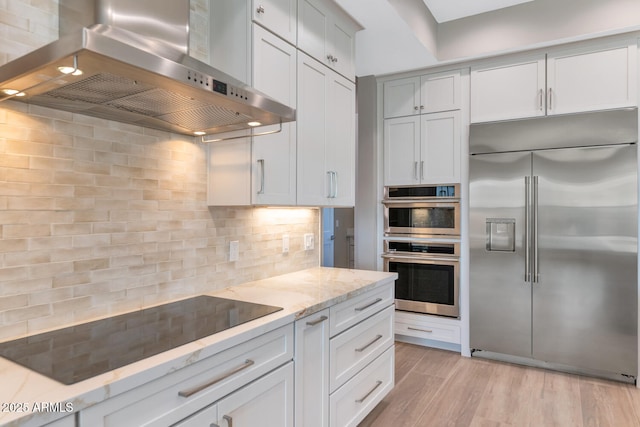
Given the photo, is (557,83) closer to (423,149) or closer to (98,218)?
(423,149)

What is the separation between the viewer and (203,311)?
67.0 inches

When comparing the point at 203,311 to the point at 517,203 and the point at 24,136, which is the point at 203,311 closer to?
the point at 24,136

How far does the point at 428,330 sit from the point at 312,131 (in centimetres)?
234

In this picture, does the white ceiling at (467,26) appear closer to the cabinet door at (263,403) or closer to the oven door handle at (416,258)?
the oven door handle at (416,258)

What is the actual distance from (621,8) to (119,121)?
3.40m

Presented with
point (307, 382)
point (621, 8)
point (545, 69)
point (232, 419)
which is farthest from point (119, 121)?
point (621, 8)

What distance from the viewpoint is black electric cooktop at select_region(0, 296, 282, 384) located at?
3.61 ft

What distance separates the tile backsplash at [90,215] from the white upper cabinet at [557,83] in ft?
8.24

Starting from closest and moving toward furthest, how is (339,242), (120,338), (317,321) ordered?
(120,338) < (317,321) < (339,242)

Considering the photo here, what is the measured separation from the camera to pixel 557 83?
319cm

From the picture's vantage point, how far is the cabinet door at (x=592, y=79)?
298 centimetres

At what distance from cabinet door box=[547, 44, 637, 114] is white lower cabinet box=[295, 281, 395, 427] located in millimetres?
2084

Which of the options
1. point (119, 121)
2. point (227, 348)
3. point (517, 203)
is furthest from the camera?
point (517, 203)

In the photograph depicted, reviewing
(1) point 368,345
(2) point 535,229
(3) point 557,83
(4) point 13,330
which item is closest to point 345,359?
(1) point 368,345
